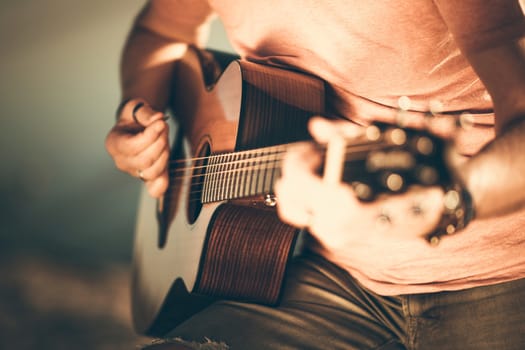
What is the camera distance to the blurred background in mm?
1964

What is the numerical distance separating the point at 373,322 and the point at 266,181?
0.43 metres

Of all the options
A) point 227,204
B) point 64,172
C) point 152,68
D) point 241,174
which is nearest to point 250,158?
point 241,174

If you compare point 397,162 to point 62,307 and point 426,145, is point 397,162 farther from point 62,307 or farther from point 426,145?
point 62,307

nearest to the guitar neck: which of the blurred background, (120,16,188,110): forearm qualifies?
(120,16,188,110): forearm

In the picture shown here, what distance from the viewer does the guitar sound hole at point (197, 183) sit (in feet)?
3.51

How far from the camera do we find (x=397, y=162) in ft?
1.74

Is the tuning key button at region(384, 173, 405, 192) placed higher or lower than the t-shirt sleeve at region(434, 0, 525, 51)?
lower

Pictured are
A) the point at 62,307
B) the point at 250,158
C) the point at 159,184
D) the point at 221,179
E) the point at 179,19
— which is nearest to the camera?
the point at 250,158

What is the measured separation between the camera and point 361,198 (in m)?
0.55

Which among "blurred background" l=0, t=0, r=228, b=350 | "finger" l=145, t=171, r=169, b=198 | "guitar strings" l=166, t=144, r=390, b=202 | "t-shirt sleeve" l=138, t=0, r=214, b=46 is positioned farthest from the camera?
"blurred background" l=0, t=0, r=228, b=350

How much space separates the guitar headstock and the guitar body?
0.77 ft

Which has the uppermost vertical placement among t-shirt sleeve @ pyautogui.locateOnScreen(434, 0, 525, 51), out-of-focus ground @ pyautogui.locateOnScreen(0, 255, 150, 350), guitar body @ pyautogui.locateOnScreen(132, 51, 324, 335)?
t-shirt sleeve @ pyautogui.locateOnScreen(434, 0, 525, 51)

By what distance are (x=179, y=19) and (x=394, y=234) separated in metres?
1.06

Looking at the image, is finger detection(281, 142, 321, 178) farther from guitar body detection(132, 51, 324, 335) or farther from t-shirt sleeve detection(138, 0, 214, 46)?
t-shirt sleeve detection(138, 0, 214, 46)
